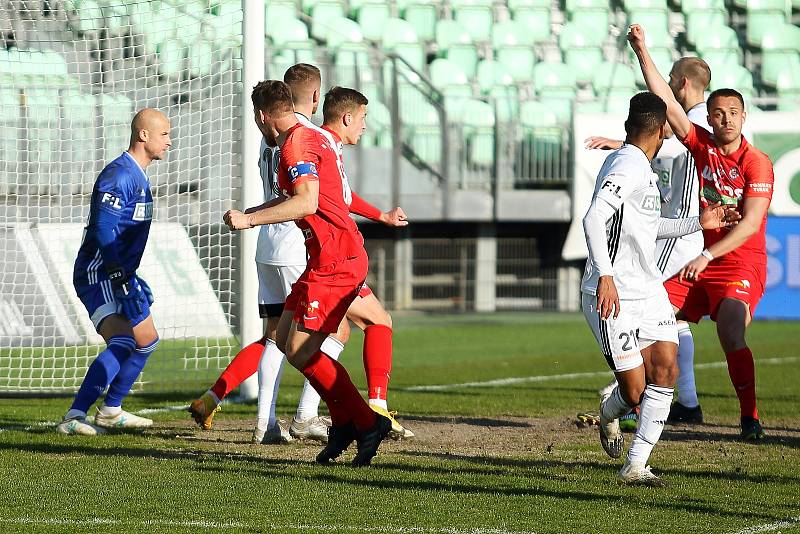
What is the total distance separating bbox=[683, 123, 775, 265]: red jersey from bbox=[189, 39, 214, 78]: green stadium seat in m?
4.16

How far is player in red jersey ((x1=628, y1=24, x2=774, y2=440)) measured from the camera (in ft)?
23.2

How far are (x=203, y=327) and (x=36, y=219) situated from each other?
2.20m

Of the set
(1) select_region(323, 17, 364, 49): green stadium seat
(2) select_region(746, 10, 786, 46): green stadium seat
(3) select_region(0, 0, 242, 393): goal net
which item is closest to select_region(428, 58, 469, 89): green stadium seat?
(1) select_region(323, 17, 364, 49): green stadium seat

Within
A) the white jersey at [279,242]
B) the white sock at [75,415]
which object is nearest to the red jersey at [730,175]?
the white jersey at [279,242]

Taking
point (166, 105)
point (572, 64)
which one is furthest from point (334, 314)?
point (572, 64)

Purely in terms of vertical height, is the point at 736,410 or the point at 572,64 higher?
the point at 572,64

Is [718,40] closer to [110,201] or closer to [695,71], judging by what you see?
[695,71]

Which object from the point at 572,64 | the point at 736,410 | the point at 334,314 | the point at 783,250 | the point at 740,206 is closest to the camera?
the point at 334,314

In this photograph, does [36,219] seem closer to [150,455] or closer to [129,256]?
[129,256]

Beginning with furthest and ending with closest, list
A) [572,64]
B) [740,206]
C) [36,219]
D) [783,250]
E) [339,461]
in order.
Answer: [572,64], [783,250], [36,219], [740,206], [339,461]

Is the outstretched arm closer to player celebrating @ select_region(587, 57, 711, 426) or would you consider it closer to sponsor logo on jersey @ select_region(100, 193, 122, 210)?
player celebrating @ select_region(587, 57, 711, 426)

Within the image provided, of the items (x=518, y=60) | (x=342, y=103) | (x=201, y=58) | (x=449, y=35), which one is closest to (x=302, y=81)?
(x=342, y=103)

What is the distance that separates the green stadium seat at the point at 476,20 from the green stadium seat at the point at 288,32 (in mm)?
3125

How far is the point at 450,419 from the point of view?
8.14 m
